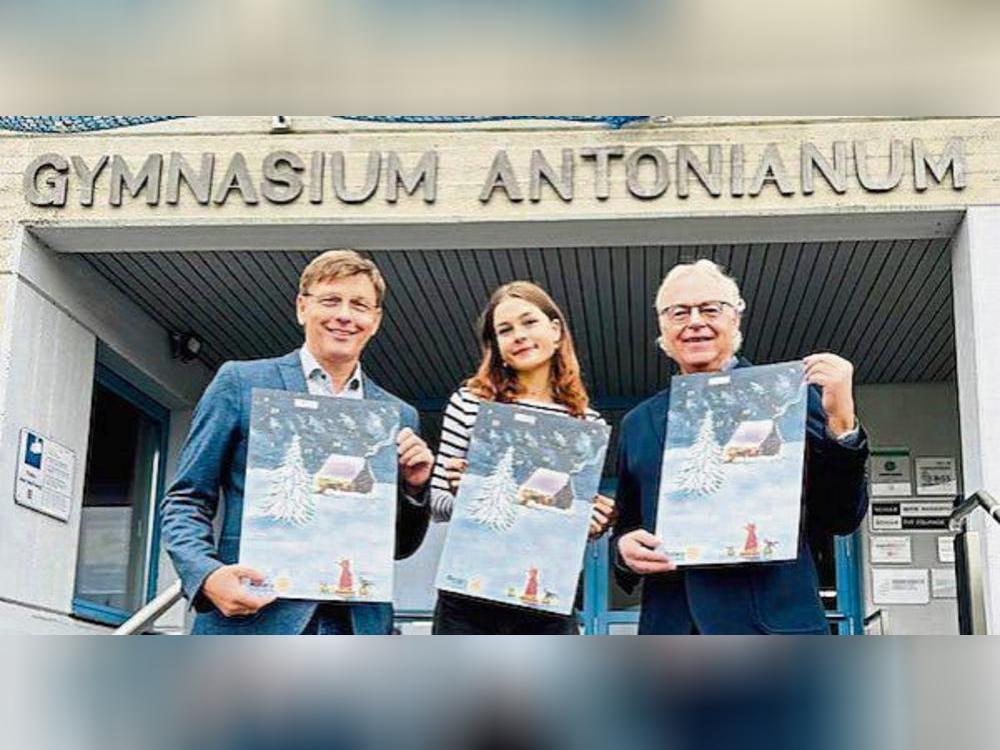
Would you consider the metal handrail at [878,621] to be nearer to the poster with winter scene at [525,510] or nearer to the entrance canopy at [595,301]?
the entrance canopy at [595,301]

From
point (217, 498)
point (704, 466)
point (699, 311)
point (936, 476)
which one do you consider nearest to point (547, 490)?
point (704, 466)

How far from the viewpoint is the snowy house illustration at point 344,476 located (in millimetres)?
3990

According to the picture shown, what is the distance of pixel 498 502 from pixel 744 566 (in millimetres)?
745

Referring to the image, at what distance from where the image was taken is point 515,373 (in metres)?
4.29

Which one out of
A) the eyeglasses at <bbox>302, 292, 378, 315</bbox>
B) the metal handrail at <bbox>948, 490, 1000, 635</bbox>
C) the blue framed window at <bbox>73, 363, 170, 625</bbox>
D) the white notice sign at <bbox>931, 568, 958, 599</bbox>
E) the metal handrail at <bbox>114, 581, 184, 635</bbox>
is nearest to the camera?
the metal handrail at <bbox>948, 490, 1000, 635</bbox>

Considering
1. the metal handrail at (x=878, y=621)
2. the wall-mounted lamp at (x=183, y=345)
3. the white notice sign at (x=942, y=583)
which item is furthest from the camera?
the white notice sign at (x=942, y=583)

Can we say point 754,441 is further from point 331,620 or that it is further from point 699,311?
point 331,620

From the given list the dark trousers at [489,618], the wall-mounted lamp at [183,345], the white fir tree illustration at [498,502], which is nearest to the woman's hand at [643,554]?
the dark trousers at [489,618]

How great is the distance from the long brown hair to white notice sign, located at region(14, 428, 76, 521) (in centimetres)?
212

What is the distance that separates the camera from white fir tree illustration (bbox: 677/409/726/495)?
408 centimetres

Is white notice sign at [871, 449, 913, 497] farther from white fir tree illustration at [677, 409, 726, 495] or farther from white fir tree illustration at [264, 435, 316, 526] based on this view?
white fir tree illustration at [264, 435, 316, 526]

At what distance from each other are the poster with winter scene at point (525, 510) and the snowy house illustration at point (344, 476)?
10.9 inches

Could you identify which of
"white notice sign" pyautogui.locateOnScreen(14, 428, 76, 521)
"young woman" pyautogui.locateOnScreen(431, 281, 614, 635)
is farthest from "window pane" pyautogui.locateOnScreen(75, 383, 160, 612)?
"young woman" pyautogui.locateOnScreen(431, 281, 614, 635)
